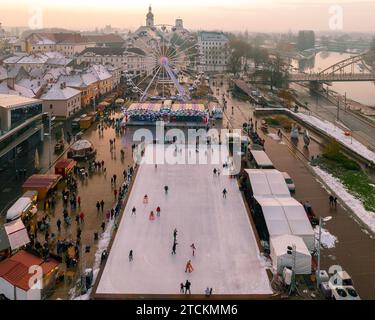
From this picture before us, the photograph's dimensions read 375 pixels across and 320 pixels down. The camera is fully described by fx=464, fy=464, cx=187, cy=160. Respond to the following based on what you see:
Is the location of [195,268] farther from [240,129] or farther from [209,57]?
[209,57]

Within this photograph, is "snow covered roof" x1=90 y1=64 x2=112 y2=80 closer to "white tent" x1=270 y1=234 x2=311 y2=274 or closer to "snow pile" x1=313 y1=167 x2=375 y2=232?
"snow pile" x1=313 y1=167 x2=375 y2=232

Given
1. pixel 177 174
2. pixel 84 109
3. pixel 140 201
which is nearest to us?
pixel 140 201

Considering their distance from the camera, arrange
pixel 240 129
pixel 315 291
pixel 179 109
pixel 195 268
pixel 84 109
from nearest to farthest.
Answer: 1. pixel 315 291
2. pixel 195 268
3. pixel 240 129
4. pixel 179 109
5. pixel 84 109

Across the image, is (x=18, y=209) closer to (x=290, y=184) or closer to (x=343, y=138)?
(x=290, y=184)

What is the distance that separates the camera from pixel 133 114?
733 inches

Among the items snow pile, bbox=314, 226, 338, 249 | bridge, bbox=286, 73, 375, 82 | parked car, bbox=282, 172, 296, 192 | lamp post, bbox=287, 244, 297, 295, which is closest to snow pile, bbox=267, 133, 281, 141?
parked car, bbox=282, 172, 296, 192

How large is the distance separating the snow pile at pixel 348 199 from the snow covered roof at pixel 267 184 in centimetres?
149

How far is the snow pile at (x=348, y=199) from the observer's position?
9.26 meters

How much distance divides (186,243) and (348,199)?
4.41 m

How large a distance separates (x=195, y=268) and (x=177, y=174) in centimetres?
505

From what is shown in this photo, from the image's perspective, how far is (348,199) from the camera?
34.2 ft

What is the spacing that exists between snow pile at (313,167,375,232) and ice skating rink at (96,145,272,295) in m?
2.37

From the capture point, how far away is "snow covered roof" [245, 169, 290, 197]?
381 inches
